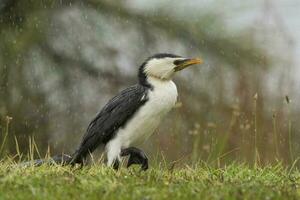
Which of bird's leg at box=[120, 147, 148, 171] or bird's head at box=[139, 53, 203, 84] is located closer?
bird's leg at box=[120, 147, 148, 171]

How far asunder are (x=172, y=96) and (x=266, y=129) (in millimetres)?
2613

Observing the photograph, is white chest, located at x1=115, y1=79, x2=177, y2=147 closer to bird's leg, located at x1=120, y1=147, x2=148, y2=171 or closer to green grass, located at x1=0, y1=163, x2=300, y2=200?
bird's leg, located at x1=120, y1=147, x2=148, y2=171

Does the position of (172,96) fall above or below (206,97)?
above

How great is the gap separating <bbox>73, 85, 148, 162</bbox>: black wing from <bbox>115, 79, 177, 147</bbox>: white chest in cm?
4

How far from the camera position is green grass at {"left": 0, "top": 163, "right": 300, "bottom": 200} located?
15.5 feet

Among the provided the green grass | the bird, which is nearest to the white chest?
the bird

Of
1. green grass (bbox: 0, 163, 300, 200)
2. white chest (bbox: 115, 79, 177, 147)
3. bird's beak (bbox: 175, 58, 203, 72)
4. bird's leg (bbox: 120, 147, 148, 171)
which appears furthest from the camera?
bird's beak (bbox: 175, 58, 203, 72)

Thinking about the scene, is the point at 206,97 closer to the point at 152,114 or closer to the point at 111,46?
the point at 111,46

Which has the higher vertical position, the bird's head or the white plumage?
the bird's head

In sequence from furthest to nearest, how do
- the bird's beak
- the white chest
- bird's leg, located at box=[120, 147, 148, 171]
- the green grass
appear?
the bird's beak
the white chest
bird's leg, located at box=[120, 147, 148, 171]
the green grass

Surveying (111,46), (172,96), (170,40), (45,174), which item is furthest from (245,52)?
(45,174)

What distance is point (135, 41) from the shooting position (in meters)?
10.3

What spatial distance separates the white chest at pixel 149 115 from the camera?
6195 millimetres

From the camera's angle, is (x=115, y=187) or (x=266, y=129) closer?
(x=115, y=187)
